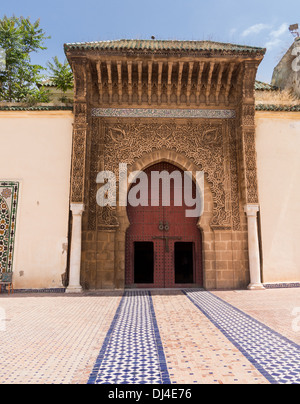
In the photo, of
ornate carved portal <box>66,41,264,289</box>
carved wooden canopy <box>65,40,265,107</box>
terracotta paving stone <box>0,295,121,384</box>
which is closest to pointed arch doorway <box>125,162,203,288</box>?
ornate carved portal <box>66,41,264,289</box>

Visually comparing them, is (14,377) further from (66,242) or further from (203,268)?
(203,268)

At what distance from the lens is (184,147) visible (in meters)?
5.63

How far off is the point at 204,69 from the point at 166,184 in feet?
7.58

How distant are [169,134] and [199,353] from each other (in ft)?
14.0

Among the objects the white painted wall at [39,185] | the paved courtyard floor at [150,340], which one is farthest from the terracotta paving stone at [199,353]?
the white painted wall at [39,185]

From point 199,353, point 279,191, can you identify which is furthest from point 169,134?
point 199,353

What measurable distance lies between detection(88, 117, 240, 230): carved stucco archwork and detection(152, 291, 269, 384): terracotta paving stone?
2588 millimetres

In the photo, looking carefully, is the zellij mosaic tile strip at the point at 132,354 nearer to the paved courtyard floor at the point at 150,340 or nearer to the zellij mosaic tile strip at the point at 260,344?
the paved courtyard floor at the point at 150,340

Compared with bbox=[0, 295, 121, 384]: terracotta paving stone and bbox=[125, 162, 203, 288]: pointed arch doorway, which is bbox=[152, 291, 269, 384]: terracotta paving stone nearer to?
bbox=[0, 295, 121, 384]: terracotta paving stone

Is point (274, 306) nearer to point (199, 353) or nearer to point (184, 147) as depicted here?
point (199, 353)

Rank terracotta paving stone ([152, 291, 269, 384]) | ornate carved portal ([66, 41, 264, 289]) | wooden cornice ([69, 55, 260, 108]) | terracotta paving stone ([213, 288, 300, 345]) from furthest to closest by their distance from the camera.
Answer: wooden cornice ([69, 55, 260, 108]) → ornate carved portal ([66, 41, 264, 289]) → terracotta paving stone ([213, 288, 300, 345]) → terracotta paving stone ([152, 291, 269, 384])

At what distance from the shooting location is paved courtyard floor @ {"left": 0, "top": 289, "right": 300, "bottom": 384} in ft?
5.83

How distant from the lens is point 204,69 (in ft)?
18.5
